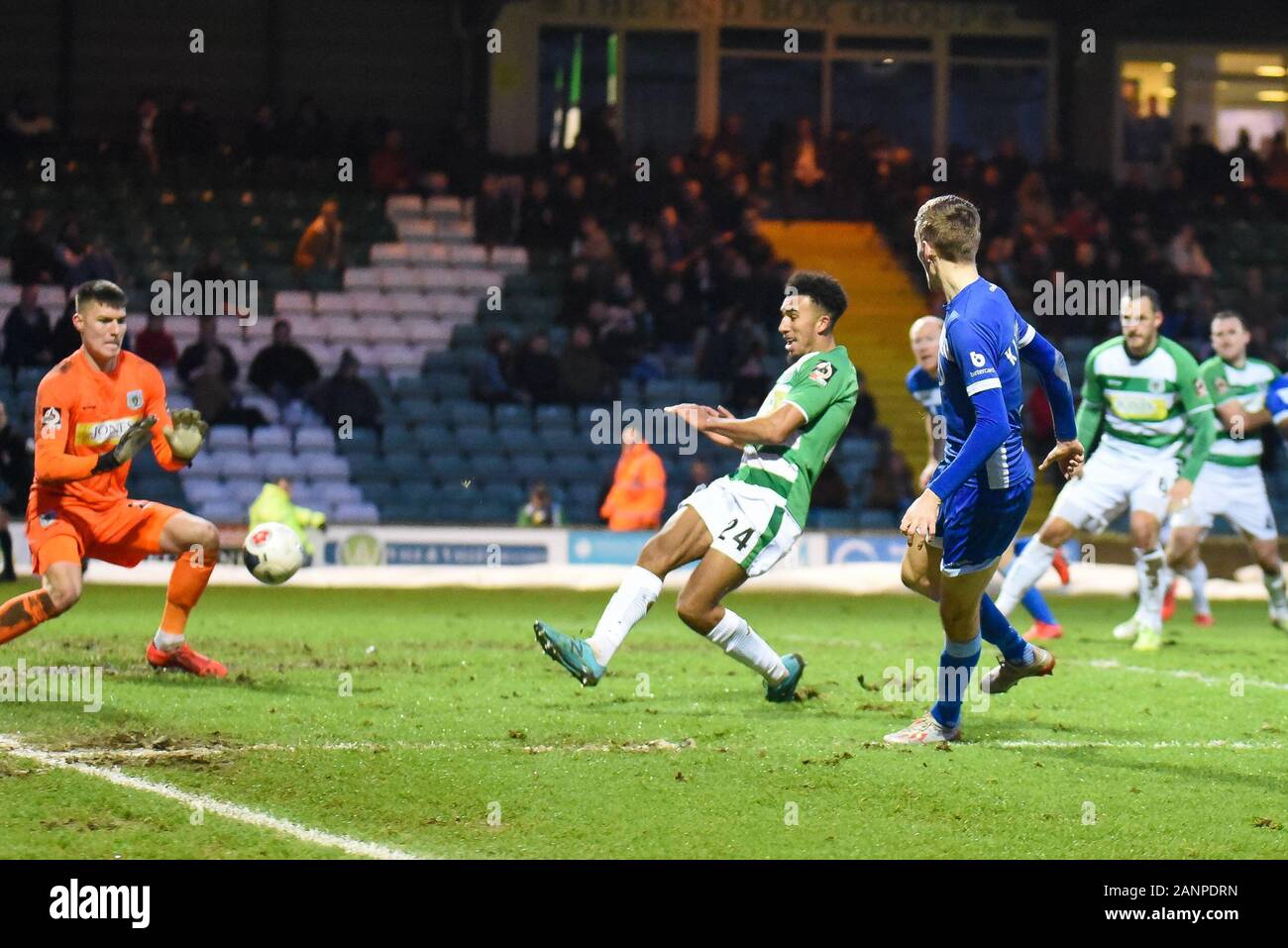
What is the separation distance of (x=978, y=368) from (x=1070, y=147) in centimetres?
2349

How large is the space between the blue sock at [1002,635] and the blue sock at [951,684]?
344mm

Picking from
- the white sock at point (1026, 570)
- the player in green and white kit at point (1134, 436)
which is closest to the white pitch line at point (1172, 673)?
the white sock at point (1026, 570)

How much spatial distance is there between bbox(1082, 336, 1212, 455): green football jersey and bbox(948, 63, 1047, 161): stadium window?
18.0m

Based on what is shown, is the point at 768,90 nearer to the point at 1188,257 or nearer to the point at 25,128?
the point at 1188,257

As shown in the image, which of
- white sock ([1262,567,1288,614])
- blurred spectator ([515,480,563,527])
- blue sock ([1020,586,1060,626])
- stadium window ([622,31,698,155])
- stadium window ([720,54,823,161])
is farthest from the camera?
stadium window ([720,54,823,161])

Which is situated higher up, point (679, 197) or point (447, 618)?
point (679, 197)

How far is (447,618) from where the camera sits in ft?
47.2

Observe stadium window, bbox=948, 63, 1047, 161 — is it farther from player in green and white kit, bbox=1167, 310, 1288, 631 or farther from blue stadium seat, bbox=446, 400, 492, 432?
player in green and white kit, bbox=1167, 310, 1288, 631

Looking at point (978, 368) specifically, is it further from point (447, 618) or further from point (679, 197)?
point (679, 197)

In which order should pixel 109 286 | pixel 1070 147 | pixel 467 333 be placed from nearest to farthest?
pixel 109 286
pixel 467 333
pixel 1070 147

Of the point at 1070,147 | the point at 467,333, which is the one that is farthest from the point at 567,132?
the point at 1070,147

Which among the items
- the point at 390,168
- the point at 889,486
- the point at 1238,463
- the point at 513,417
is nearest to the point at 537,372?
the point at 513,417

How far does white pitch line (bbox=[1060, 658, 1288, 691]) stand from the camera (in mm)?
10492

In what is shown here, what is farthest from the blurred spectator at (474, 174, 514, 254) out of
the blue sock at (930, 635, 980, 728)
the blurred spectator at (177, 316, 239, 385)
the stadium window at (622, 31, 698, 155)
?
the blue sock at (930, 635, 980, 728)
